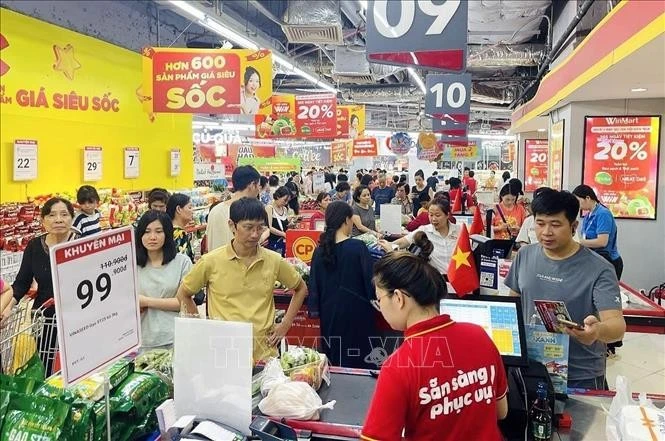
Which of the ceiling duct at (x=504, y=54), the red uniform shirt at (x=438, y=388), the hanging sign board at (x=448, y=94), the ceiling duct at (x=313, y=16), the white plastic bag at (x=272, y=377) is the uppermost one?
the ceiling duct at (x=504, y=54)

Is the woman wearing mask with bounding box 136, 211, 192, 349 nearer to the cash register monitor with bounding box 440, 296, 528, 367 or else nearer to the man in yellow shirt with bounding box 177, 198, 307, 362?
the man in yellow shirt with bounding box 177, 198, 307, 362

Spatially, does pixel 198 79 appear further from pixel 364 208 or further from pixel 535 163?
pixel 535 163

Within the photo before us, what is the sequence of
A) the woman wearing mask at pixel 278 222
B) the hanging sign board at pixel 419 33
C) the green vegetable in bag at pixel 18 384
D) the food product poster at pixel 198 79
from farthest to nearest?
the food product poster at pixel 198 79
the woman wearing mask at pixel 278 222
the hanging sign board at pixel 419 33
the green vegetable in bag at pixel 18 384

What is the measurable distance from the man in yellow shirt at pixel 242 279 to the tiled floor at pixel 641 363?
11.2ft

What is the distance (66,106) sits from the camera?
7492 mm

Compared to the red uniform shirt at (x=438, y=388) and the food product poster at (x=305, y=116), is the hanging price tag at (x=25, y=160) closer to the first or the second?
the red uniform shirt at (x=438, y=388)

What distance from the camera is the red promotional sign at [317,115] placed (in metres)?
12.9

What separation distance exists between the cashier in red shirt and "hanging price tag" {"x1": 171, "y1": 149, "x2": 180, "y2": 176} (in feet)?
30.4

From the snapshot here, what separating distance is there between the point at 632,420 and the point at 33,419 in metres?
1.90

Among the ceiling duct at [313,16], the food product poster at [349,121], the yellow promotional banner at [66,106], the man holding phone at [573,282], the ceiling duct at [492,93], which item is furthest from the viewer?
the ceiling duct at [492,93]

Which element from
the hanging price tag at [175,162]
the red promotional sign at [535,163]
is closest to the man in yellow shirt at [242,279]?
the hanging price tag at [175,162]

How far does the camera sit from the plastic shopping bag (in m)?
1.82

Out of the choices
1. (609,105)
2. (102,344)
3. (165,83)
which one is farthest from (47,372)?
(609,105)

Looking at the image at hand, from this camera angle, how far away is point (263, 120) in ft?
47.4
